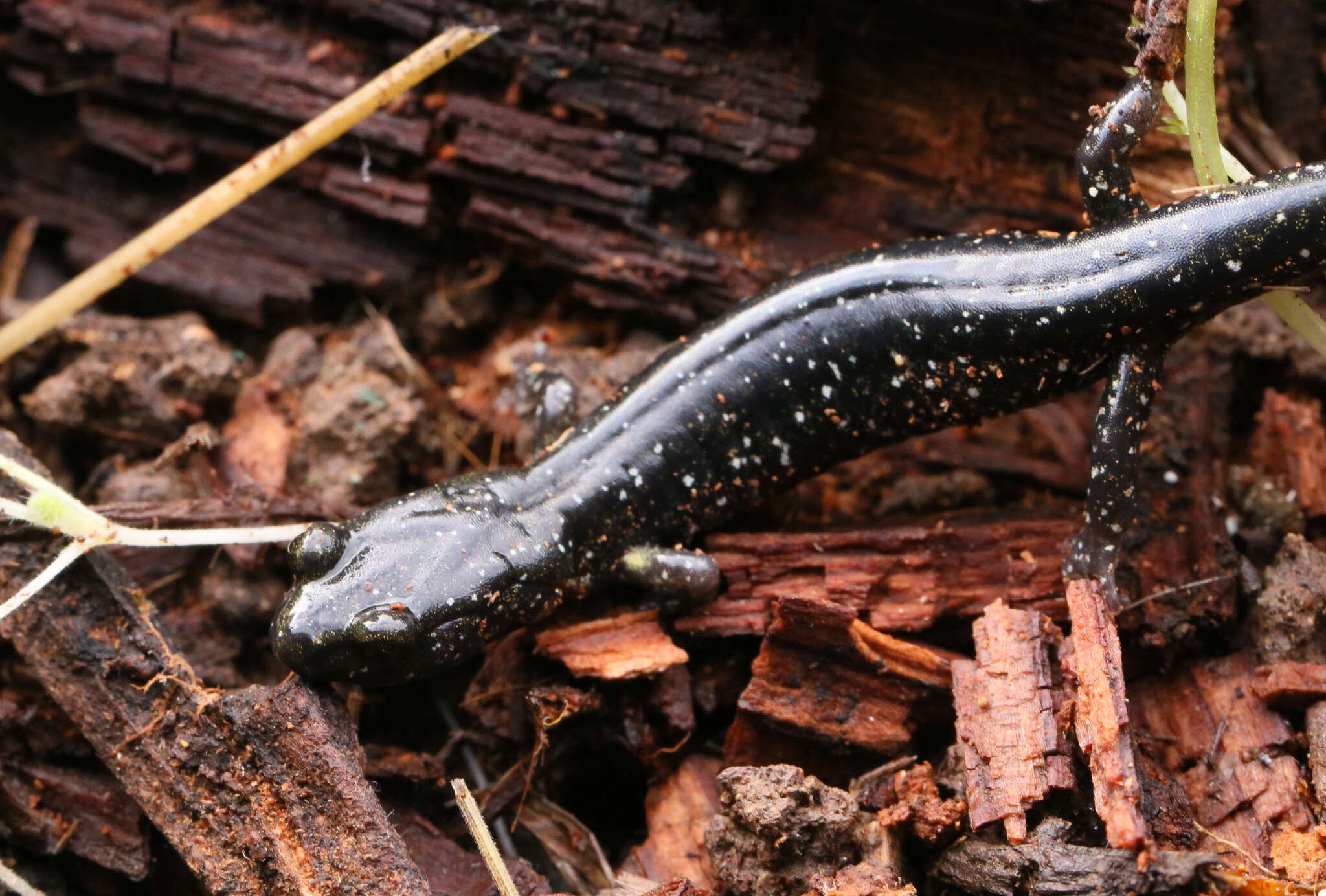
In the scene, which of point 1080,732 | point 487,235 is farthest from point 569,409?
point 1080,732

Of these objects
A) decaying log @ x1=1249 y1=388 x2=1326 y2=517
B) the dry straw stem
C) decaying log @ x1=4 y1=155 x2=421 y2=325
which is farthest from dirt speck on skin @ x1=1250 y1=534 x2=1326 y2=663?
decaying log @ x1=4 y1=155 x2=421 y2=325

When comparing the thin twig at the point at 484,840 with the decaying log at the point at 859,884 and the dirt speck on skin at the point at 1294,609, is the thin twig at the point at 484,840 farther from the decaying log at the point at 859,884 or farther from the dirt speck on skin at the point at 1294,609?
the dirt speck on skin at the point at 1294,609

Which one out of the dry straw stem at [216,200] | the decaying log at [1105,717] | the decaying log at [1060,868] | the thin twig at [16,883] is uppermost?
the dry straw stem at [216,200]

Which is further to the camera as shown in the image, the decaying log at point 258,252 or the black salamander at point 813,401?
the decaying log at point 258,252

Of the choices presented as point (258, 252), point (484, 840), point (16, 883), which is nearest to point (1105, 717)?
point (484, 840)

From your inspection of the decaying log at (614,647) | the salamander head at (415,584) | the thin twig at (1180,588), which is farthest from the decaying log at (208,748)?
the thin twig at (1180,588)

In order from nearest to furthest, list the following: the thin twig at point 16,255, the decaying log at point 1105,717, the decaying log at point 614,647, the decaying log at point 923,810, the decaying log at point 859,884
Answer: the decaying log at point 1105,717, the decaying log at point 859,884, the decaying log at point 923,810, the decaying log at point 614,647, the thin twig at point 16,255

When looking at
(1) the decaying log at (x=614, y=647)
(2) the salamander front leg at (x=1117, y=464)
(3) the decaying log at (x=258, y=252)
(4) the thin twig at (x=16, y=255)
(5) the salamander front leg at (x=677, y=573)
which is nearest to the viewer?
(1) the decaying log at (x=614, y=647)
